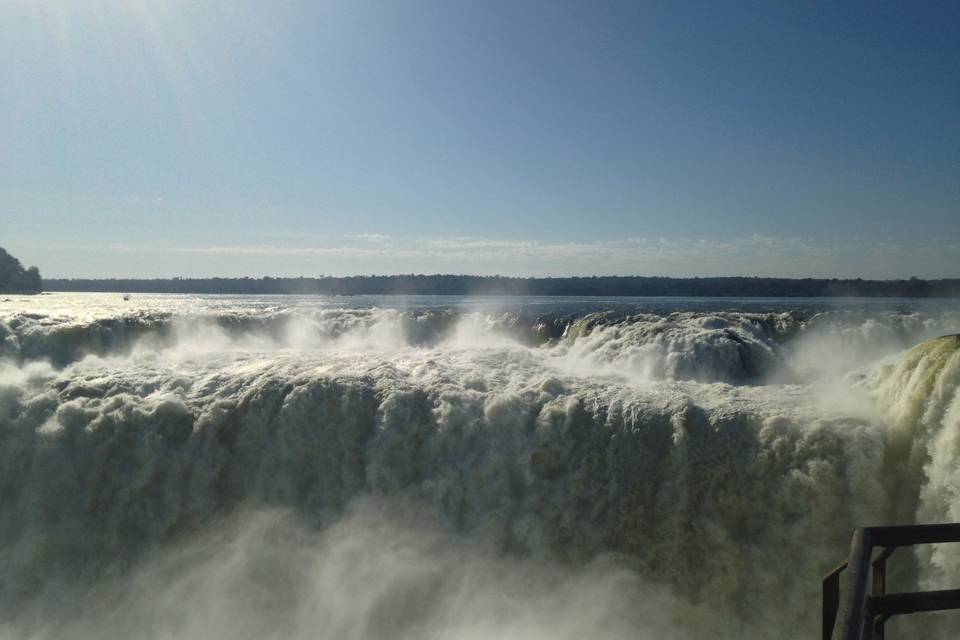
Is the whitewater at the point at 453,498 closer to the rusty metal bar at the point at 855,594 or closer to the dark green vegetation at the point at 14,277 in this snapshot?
the rusty metal bar at the point at 855,594

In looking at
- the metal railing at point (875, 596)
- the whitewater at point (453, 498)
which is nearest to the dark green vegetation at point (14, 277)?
the whitewater at point (453, 498)

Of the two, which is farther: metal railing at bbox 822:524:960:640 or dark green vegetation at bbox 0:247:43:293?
dark green vegetation at bbox 0:247:43:293

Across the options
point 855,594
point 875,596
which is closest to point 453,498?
point 875,596

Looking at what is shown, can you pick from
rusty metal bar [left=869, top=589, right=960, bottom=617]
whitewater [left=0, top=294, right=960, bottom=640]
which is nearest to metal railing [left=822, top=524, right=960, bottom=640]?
rusty metal bar [left=869, top=589, right=960, bottom=617]

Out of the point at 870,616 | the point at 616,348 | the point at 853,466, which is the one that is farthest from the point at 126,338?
the point at 870,616

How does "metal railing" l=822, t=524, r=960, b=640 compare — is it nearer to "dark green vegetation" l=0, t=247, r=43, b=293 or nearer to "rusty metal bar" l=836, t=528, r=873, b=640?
"rusty metal bar" l=836, t=528, r=873, b=640

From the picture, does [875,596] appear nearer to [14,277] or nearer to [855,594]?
[855,594]

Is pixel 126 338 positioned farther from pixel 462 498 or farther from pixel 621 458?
pixel 621 458
